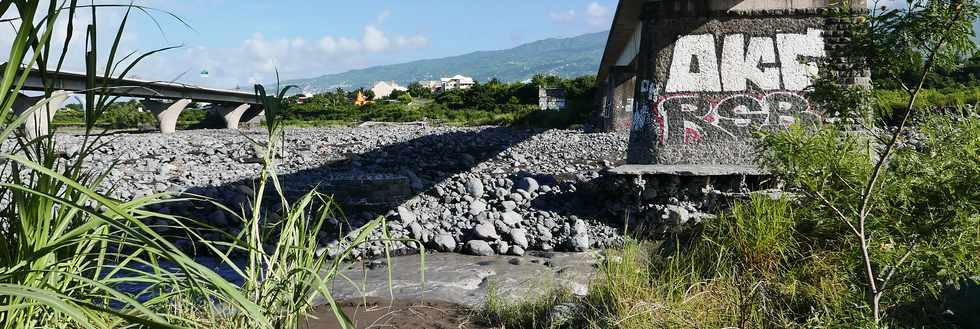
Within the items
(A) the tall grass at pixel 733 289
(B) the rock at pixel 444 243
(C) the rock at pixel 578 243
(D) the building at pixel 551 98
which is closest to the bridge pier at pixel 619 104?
(C) the rock at pixel 578 243

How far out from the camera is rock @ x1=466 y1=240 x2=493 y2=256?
9094 mm

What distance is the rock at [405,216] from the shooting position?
393 inches

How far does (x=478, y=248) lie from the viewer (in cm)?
910

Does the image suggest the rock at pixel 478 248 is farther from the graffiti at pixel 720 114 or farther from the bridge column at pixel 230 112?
the bridge column at pixel 230 112

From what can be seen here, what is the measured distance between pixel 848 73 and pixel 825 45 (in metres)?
6.07

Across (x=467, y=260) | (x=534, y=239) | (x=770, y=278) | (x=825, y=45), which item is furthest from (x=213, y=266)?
(x=825, y=45)

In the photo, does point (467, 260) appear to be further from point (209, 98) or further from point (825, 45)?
point (209, 98)

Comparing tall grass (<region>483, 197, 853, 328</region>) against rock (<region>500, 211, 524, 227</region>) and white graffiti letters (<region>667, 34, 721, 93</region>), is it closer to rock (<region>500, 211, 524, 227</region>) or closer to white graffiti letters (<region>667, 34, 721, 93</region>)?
rock (<region>500, 211, 524, 227</region>)

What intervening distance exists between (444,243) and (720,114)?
14.0ft

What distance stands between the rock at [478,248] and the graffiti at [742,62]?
11.4ft

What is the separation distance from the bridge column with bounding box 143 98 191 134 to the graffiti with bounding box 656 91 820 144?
27.4 m

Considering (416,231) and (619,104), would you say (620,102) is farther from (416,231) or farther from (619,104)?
(416,231)

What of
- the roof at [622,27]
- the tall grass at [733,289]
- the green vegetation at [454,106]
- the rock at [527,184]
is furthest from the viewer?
the green vegetation at [454,106]

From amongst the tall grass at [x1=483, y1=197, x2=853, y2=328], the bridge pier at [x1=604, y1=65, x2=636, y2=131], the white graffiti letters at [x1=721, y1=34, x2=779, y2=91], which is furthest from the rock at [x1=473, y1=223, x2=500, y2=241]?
the bridge pier at [x1=604, y1=65, x2=636, y2=131]
